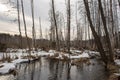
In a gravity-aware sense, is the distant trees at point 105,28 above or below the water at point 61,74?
above

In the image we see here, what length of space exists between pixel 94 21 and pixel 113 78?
3600cm

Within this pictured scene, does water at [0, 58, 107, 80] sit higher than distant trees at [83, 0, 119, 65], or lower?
lower

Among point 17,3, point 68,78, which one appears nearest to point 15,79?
point 68,78

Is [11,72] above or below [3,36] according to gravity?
below

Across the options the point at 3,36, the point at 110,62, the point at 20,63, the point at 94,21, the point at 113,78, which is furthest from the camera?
the point at 3,36

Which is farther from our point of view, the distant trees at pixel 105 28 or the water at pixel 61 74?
the distant trees at pixel 105 28

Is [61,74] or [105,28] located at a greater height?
[105,28]

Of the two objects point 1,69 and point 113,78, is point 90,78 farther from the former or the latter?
point 1,69

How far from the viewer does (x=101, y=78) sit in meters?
12.8

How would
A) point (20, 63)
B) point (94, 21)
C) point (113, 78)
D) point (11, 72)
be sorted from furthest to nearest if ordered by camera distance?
point (94, 21), point (20, 63), point (11, 72), point (113, 78)

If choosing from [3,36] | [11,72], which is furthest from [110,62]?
[3,36]

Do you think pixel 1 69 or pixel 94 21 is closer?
pixel 1 69

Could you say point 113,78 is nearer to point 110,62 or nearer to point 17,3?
point 110,62

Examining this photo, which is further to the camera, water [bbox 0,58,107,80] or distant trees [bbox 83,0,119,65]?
distant trees [bbox 83,0,119,65]
